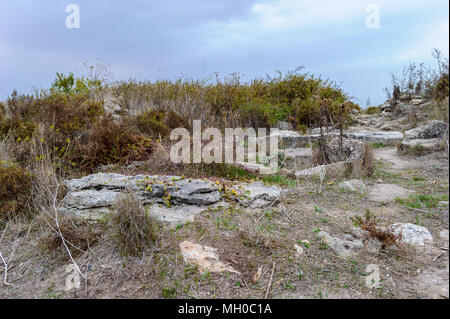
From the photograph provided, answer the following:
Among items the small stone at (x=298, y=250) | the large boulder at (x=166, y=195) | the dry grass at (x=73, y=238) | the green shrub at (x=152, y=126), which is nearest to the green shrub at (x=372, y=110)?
the green shrub at (x=152, y=126)

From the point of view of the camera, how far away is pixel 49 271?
9.19 ft

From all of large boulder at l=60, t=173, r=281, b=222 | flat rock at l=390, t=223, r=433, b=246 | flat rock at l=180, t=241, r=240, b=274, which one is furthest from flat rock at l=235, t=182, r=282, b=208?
flat rock at l=390, t=223, r=433, b=246

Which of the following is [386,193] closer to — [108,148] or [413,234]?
[413,234]

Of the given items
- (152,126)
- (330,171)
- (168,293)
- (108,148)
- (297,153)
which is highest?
(152,126)

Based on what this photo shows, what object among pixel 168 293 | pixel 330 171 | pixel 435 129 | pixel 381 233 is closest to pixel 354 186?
pixel 330 171

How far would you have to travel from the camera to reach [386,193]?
11.6ft

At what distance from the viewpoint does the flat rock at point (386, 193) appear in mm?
3345

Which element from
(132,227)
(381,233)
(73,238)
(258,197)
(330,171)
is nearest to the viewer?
(381,233)

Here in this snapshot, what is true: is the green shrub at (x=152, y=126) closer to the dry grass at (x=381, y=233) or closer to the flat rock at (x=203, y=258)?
the flat rock at (x=203, y=258)

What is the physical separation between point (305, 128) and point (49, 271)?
7353mm

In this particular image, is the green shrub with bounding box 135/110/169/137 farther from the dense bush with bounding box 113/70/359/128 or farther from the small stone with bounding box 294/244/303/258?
the small stone with bounding box 294/244/303/258

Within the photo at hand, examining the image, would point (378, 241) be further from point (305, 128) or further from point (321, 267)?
point (305, 128)
